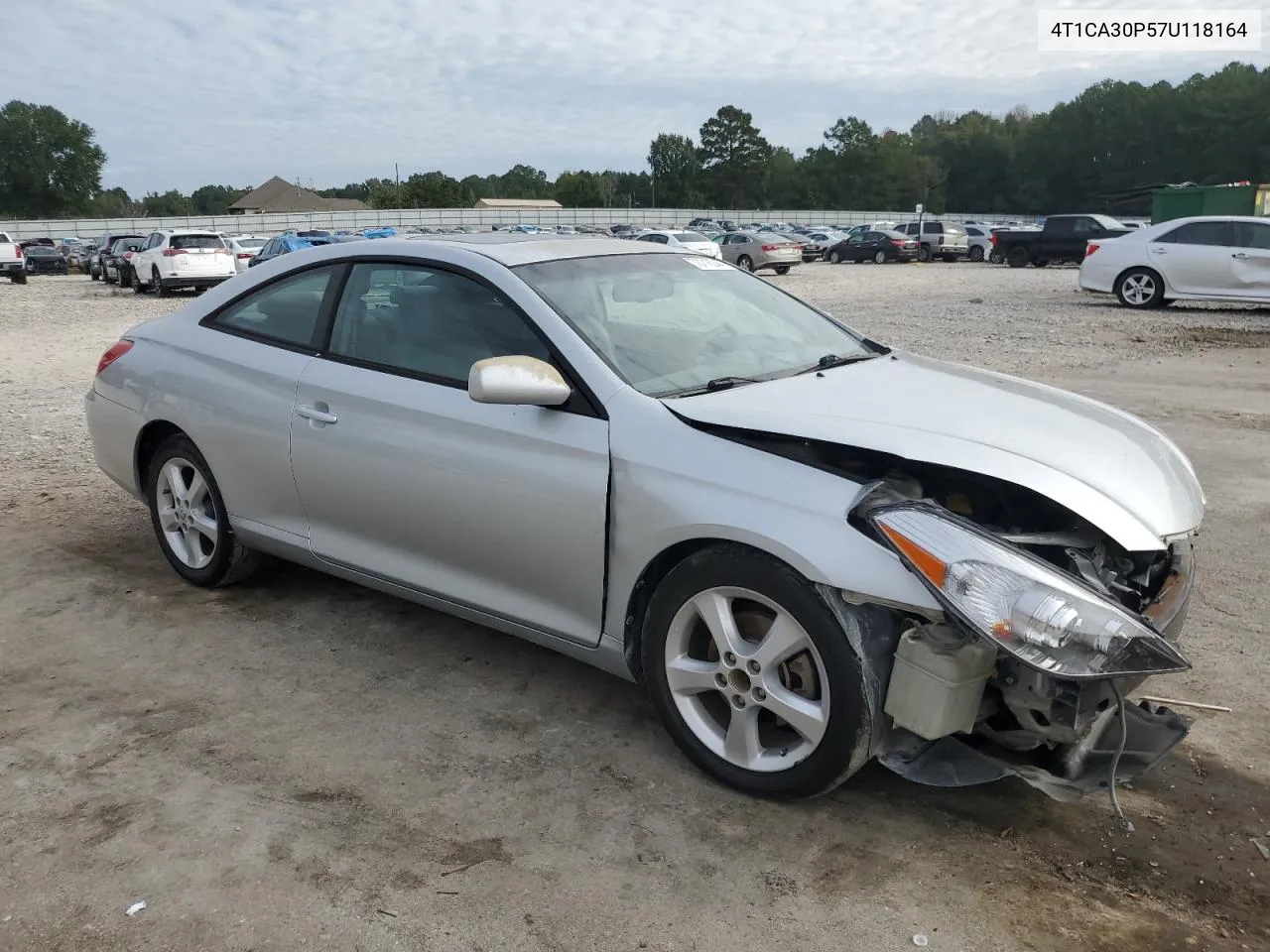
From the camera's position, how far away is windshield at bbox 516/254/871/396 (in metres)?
3.45

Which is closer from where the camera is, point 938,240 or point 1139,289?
point 1139,289

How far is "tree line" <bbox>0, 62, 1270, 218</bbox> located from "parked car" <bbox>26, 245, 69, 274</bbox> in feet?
160

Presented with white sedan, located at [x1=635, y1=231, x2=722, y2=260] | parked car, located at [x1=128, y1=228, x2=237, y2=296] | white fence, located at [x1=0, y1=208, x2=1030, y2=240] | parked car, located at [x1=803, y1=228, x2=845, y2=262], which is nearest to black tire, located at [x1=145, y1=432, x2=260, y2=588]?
parked car, located at [x1=128, y1=228, x2=237, y2=296]

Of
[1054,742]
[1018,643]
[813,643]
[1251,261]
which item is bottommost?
[1054,742]

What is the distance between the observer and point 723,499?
289cm

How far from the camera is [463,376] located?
3.62m

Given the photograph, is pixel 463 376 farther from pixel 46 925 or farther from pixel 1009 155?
pixel 1009 155

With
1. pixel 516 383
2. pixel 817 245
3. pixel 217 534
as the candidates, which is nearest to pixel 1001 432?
pixel 516 383

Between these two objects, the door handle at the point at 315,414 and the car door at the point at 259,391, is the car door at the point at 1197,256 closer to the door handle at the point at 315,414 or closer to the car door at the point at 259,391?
the car door at the point at 259,391

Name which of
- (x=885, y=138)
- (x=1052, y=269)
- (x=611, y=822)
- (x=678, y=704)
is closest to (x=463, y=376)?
(x=678, y=704)

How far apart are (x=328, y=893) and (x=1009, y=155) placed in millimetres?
122962

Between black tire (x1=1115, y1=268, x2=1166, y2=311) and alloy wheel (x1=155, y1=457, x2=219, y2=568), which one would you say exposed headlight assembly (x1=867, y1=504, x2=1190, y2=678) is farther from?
black tire (x1=1115, y1=268, x2=1166, y2=311)

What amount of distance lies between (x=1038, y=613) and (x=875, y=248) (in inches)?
1586

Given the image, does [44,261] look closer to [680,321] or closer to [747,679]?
[680,321]
